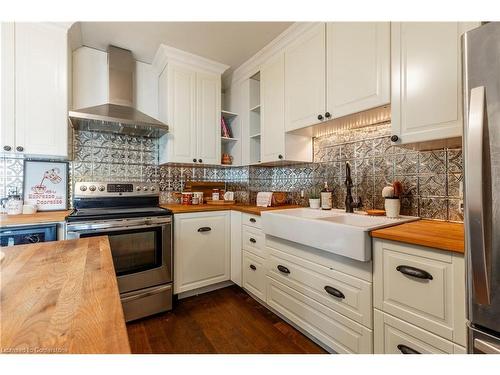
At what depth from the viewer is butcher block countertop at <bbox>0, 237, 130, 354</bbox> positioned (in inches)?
15.7

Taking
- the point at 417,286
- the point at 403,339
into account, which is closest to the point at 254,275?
the point at 403,339

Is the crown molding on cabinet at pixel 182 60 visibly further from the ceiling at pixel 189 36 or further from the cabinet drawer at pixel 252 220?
the cabinet drawer at pixel 252 220

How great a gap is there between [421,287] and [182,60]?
263cm

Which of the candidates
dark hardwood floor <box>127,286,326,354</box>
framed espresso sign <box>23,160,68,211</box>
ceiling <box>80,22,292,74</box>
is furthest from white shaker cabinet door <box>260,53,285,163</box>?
framed espresso sign <box>23,160,68,211</box>

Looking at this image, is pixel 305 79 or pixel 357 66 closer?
pixel 357 66

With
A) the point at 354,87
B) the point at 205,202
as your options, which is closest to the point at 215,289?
the point at 205,202

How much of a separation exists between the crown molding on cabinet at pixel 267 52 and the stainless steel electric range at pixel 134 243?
1.74m

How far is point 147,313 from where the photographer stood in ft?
6.15

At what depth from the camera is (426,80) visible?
1.21m

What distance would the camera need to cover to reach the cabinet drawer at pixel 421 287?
918 millimetres

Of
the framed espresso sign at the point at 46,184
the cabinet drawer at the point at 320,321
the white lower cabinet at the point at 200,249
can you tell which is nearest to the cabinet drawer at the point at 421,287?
the cabinet drawer at the point at 320,321

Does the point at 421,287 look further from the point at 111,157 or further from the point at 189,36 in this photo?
the point at 111,157
